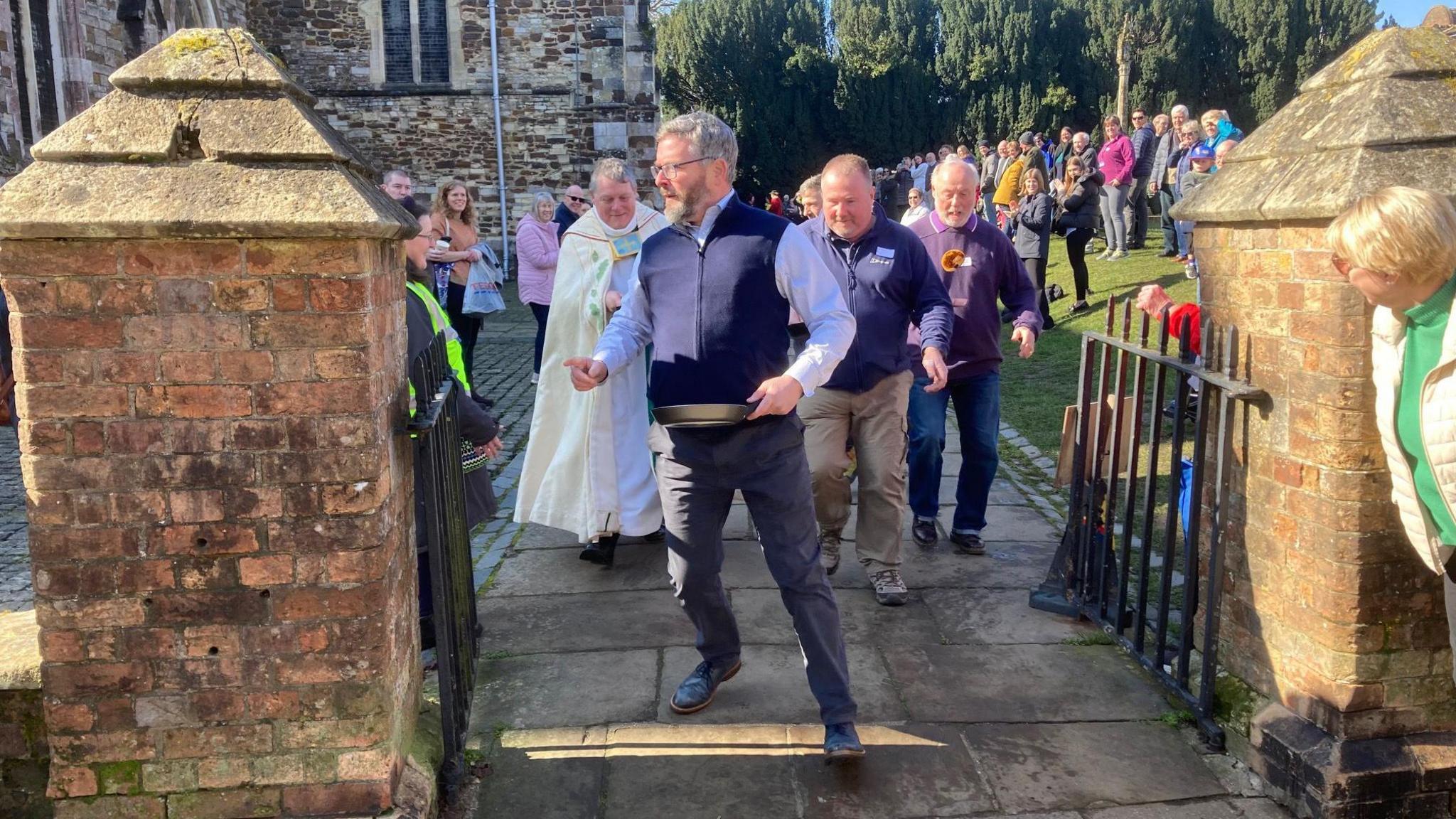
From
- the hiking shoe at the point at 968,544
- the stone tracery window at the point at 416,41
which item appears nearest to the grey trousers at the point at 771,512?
the hiking shoe at the point at 968,544

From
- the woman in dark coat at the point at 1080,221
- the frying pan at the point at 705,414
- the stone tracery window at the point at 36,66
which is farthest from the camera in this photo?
the stone tracery window at the point at 36,66

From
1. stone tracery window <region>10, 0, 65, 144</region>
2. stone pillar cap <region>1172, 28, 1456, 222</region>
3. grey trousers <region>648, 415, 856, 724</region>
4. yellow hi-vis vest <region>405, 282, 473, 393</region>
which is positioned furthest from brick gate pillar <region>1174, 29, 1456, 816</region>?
stone tracery window <region>10, 0, 65, 144</region>

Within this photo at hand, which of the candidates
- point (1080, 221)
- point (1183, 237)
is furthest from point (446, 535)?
point (1183, 237)

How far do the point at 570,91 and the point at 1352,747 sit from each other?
21.1m

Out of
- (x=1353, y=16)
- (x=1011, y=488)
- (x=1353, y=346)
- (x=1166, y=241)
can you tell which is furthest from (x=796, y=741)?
(x=1353, y=16)

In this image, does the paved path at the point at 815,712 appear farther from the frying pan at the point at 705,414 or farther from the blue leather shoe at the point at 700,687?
the frying pan at the point at 705,414

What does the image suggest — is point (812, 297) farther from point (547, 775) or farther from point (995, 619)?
point (995, 619)

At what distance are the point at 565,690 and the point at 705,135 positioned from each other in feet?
6.22

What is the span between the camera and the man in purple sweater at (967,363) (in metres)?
5.70

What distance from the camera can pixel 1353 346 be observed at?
9.95 ft

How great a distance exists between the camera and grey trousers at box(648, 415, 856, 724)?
3.55 m

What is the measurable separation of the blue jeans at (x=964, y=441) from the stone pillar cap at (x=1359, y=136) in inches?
91.2

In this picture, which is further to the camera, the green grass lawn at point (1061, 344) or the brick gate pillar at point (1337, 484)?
the green grass lawn at point (1061, 344)

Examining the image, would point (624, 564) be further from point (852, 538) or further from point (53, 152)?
point (53, 152)
